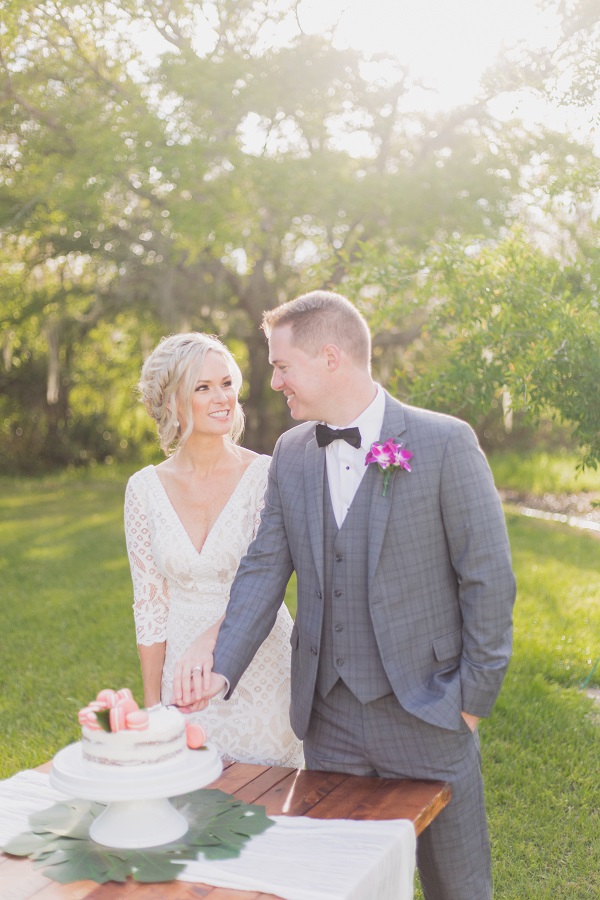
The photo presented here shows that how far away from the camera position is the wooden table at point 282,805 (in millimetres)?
2004

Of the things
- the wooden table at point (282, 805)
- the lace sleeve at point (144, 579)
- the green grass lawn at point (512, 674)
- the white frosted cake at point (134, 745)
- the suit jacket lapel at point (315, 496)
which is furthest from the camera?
the green grass lawn at point (512, 674)

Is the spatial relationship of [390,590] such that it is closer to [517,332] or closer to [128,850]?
[128,850]

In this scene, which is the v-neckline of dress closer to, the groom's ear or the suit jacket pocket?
the groom's ear

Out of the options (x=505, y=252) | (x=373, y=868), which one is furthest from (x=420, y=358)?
(x=373, y=868)

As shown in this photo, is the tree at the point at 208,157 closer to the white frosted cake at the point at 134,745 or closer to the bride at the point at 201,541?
the bride at the point at 201,541

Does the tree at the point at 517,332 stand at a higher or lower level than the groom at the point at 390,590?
higher

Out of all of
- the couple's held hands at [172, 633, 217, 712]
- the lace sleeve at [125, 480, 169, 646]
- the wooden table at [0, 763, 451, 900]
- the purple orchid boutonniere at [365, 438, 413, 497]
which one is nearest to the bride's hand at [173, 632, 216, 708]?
the couple's held hands at [172, 633, 217, 712]

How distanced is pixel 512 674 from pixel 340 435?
4.15m

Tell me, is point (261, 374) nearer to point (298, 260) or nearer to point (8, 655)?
point (298, 260)

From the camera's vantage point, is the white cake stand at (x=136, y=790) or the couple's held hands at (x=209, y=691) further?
the couple's held hands at (x=209, y=691)

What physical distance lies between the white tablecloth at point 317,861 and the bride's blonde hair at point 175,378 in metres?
1.47

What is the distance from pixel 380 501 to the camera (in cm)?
263

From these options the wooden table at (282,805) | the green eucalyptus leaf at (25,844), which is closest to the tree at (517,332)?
the wooden table at (282,805)

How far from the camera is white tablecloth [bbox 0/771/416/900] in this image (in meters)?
2.02
